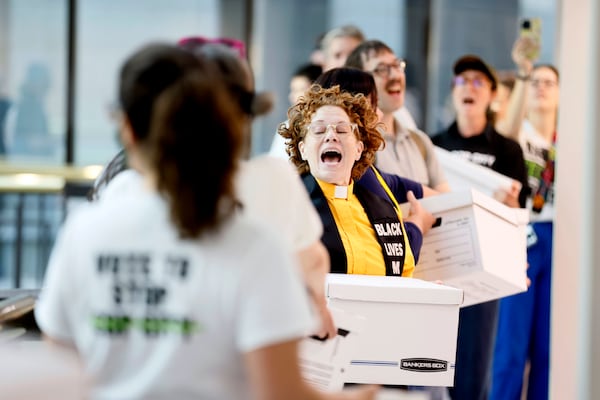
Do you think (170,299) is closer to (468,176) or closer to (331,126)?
(331,126)

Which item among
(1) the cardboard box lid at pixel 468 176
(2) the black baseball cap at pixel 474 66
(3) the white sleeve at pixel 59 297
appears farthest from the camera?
(2) the black baseball cap at pixel 474 66

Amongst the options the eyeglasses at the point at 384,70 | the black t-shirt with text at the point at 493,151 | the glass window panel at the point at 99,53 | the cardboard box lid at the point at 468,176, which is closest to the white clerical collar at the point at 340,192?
the eyeglasses at the point at 384,70

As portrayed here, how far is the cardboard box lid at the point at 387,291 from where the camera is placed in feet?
8.56

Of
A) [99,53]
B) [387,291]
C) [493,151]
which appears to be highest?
[99,53]

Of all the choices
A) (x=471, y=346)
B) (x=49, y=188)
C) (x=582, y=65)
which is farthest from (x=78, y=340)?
(x=49, y=188)

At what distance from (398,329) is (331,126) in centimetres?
62

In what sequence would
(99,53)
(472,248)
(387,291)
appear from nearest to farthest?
(387,291)
(472,248)
(99,53)

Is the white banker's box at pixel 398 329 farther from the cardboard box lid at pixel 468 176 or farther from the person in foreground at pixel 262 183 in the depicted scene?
the cardboard box lid at pixel 468 176

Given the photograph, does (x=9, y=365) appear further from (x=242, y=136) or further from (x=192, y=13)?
(x=192, y=13)

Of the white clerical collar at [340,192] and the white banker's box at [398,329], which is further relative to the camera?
the white clerical collar at [340,192]

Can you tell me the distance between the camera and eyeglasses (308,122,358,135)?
116 inches

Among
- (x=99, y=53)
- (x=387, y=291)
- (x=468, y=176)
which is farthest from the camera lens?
(x=99, y=53)

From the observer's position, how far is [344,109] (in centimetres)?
296

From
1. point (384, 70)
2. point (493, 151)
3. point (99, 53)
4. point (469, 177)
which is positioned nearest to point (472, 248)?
point (384, 70)
